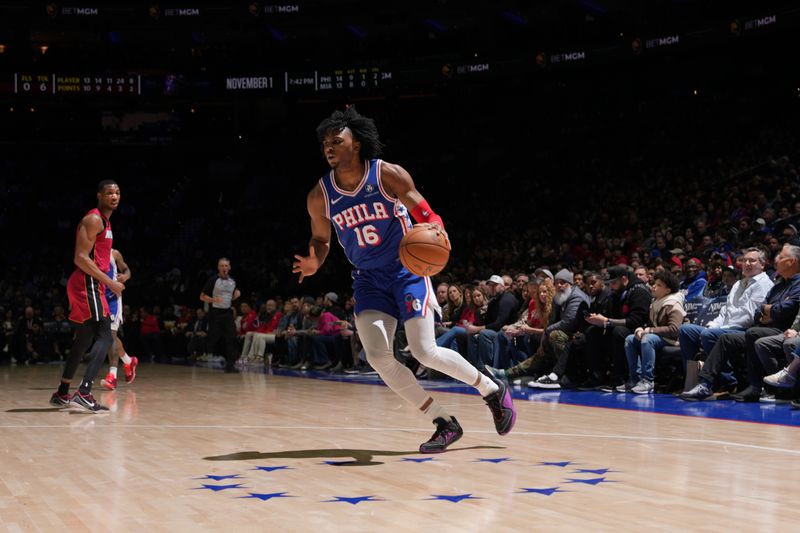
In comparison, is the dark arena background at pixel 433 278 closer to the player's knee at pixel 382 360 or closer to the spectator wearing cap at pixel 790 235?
the spectator wearing cap at pixel 790 235

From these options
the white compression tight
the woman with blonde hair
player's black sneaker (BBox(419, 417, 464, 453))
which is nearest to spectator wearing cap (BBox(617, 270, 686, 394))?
the woman with blonde hair

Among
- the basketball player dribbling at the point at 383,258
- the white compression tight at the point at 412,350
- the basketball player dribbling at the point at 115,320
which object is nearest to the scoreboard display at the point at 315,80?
the basketball player dribbling at the point at 115,320

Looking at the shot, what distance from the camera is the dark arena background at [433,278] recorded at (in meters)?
4.19

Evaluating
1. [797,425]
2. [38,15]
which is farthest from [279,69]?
[797,425]

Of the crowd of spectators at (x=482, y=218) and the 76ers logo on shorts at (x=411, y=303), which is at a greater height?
the crowd of spectators at (x=482, y=218)

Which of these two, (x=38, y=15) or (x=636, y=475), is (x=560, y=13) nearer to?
(x=38, y=15)

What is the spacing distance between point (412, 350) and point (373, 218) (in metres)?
0.79

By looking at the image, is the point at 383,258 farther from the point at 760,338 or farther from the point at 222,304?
the point at 222,304

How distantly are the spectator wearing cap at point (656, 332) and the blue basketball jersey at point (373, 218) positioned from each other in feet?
14.3

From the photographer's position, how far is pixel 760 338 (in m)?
7.82

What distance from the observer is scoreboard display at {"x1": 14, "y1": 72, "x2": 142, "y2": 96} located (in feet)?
79.7

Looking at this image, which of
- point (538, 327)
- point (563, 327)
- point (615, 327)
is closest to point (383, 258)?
point (615, 327)

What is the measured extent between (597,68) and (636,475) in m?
21.8

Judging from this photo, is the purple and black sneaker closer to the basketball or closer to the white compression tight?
the white compression tight
